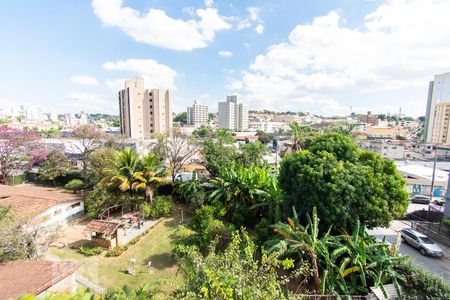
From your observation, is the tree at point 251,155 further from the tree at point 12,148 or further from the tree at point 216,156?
the tree at point 12,148

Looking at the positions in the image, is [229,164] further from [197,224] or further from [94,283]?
[94,283]

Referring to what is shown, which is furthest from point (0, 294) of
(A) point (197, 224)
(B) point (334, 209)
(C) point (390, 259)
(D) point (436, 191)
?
(D) point (436, 191)

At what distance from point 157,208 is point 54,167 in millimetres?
15508

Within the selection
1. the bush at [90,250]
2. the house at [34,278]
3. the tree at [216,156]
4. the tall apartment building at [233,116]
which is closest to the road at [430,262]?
the tree at [216,156]

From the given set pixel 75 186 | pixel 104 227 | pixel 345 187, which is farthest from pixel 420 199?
pixel 75 186

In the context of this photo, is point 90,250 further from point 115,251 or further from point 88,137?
point 88,137

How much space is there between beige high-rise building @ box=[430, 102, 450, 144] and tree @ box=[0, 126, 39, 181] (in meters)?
99.3

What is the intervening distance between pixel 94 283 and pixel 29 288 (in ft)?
13.1

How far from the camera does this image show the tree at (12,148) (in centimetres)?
2256

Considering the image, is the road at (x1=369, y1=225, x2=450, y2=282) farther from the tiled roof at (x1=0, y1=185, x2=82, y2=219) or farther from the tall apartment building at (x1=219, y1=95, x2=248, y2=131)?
the tall apartment building at (x1=219, y1=95, x2=248, y2=131)

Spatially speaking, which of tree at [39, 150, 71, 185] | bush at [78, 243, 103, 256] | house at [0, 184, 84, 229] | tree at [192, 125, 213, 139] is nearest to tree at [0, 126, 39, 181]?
tree at [39, 150, 71, 185]

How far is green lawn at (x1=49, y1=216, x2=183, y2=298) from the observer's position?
10664 millimetres

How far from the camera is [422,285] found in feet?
27.4

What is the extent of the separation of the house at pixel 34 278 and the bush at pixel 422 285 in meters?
13.0
